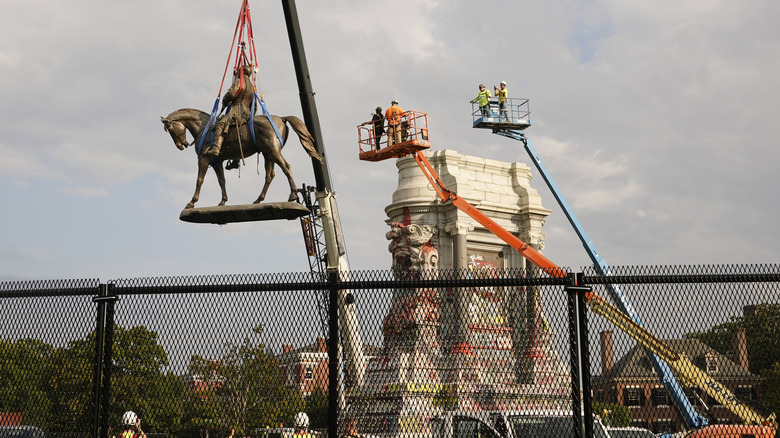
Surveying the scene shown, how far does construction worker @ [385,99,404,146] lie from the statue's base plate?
52.4ft

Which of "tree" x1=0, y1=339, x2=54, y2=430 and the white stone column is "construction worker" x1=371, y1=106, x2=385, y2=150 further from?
"tree" x1=0, y1=339, x2=54, y2=430

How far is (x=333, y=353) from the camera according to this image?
8336 mm

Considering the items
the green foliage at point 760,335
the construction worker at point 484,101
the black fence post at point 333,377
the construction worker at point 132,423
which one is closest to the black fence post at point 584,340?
the green foliage at point 760,335

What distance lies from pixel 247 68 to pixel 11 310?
8654 millimetres

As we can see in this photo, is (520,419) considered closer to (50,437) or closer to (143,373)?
(143,373)

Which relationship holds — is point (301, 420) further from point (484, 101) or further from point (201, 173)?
point (484, 101)

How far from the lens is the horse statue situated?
1733cm

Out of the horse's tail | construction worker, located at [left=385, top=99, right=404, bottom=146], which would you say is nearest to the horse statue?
the horse's tail

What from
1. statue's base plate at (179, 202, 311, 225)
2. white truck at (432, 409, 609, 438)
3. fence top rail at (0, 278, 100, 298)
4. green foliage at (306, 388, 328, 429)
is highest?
statue's base plate at (179, 202, 311, 225)

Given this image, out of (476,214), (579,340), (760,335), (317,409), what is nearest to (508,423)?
(579,340)

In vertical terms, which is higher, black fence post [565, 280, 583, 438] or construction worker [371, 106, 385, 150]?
construction worker [371, 106, 385, 150]

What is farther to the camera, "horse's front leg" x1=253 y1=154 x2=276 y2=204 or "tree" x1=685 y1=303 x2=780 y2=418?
"horse's front leg" x1=253 y1=154 x2=276 y2=204

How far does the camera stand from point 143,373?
9492 mm

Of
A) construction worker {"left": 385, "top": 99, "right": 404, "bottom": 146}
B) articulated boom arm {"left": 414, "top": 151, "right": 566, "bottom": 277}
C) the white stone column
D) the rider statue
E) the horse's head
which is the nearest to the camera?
the rider statue
